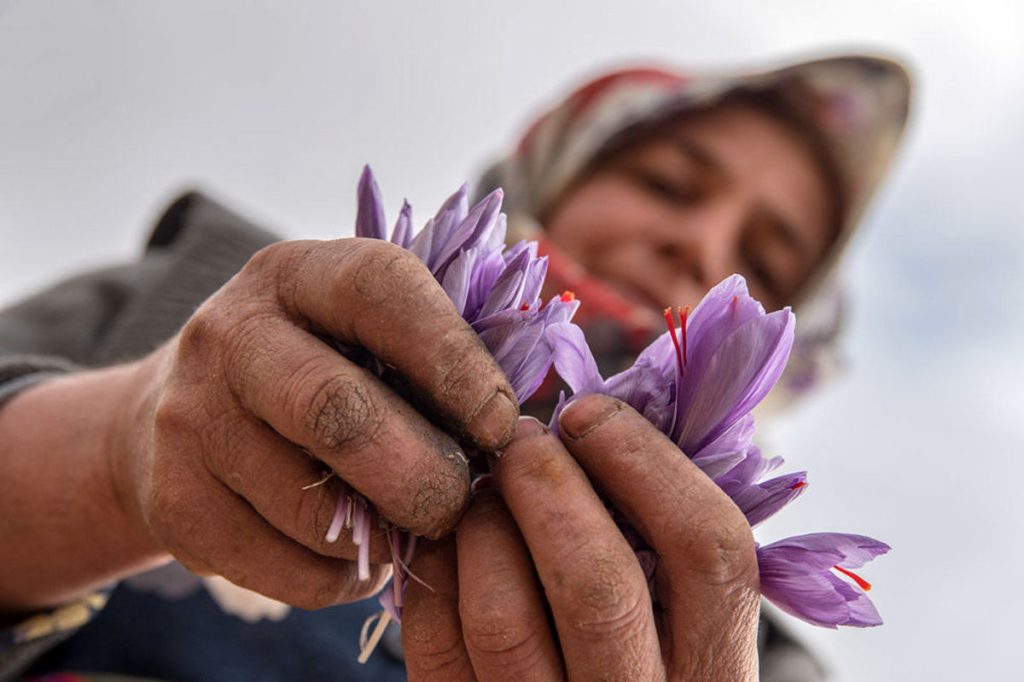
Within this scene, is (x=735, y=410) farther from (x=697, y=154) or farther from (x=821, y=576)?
(x=697, y=154)

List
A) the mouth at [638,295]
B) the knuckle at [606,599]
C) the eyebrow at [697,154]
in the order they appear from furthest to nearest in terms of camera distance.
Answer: the eyebrow at [697,154]
the mouth at [638,295]
the knuckle at [606,599]

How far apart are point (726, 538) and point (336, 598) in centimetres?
18

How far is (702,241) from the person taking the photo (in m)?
1.10

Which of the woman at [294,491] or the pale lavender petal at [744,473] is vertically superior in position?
the pale lavender petal at [744,473]

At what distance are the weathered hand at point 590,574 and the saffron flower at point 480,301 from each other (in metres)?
0.02

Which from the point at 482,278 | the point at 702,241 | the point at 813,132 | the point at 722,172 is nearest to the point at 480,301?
the point at 482,278

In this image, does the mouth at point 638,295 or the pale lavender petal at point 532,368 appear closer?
the pale lavender petal at point 532,368

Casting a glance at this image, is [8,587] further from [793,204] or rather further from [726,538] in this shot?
[793,204]

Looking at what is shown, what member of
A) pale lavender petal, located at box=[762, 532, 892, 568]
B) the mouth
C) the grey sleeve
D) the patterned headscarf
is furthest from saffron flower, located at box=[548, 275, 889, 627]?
the patterned headscarf

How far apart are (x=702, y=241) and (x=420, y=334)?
33.6 inches

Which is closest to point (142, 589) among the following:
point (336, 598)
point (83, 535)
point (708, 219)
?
point (83, 535)

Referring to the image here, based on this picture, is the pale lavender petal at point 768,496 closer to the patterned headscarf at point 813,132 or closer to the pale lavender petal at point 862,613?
the pale lavender petal at point 862,613

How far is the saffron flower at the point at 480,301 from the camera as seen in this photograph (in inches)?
12.9

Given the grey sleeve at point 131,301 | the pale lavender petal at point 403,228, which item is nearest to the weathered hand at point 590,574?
the pale lavender petal at point 403,228
